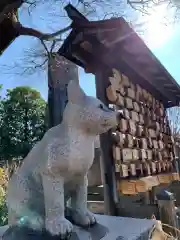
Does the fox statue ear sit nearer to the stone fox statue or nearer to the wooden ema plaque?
the stone fox statue

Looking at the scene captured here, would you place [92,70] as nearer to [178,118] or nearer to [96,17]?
[96,17]

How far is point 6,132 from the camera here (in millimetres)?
7012

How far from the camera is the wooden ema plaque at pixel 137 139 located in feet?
6.40

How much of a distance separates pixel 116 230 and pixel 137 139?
64.4 inches

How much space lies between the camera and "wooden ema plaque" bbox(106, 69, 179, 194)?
1950 mm

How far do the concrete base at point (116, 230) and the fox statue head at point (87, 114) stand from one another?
0.32m

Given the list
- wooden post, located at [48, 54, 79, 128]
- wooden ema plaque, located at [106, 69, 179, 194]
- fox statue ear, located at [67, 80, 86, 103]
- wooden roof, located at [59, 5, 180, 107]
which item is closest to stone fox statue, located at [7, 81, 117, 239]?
fox statue ear, located at [67, 80, 86, 103]

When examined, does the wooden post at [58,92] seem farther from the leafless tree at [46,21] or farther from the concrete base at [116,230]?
the concrete base at [116,230]

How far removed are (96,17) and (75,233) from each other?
1.94m

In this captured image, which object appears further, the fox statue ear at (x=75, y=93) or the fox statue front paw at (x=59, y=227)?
the fox statue ear at (x=75, y=93)

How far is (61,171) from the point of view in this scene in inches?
27.7

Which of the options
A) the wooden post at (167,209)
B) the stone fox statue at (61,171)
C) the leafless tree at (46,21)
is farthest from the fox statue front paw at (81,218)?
the leafless tree at (46,21)

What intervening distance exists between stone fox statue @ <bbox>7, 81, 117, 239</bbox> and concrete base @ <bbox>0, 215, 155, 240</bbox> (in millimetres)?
45

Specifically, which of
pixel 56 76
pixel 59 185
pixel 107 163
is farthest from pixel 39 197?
pixel 56 76
